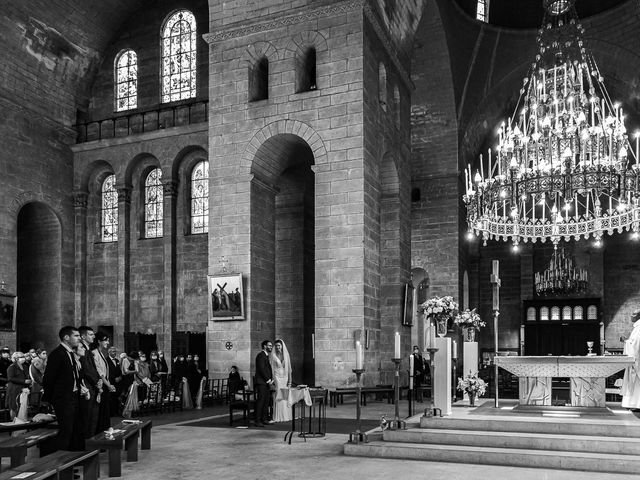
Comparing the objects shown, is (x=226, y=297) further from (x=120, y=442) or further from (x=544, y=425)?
(x=120, y=442)

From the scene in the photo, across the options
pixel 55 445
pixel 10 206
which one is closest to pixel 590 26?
pixel 10 206

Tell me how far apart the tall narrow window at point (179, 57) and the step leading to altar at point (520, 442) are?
17.1m

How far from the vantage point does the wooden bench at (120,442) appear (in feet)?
24.9

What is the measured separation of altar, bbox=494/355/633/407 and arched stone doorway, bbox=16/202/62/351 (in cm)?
1644

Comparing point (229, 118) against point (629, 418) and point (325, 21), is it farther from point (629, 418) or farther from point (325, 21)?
point (629, 418)

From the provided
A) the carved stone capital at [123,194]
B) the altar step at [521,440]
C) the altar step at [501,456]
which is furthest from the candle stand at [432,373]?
the carved stone capital at [123,194]

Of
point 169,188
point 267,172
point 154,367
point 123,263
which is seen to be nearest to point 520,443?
point 154,367

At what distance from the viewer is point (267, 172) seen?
59.4 feet

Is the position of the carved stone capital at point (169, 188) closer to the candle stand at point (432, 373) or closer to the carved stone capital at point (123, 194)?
the carved stone capital at point (123, 194)

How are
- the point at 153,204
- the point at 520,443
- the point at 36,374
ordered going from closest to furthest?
1. the point at 520,443
2. the point at 36,374
3. the point at 153,204

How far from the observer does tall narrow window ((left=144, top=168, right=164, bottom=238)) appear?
77.6 ft

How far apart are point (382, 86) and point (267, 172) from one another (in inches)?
150

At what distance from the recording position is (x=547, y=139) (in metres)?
12.0

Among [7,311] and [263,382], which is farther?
[7,311]
